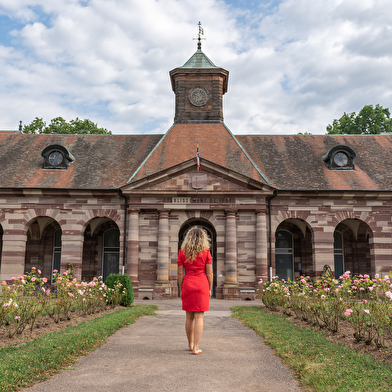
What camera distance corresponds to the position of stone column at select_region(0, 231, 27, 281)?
21.9 metres

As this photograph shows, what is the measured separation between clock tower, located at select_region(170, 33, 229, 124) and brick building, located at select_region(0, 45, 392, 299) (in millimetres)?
1501

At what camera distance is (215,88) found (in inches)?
1086

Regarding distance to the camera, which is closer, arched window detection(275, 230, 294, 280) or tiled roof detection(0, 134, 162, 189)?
tiled roof detection(0, 134, 162, 189)

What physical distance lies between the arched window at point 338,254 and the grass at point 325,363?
16.3m

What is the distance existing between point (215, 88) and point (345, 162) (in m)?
9.85

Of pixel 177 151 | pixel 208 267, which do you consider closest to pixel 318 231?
pixel 177 151

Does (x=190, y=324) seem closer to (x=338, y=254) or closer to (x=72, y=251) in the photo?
(x=72, y=251)

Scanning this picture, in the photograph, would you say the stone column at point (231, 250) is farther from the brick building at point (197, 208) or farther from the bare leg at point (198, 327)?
the bare leg at point (198, 327)

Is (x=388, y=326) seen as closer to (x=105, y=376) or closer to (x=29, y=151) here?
(x=105, y=376)

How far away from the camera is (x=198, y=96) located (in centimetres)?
2756

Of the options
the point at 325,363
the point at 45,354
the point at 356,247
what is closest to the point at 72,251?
the point at 45,354

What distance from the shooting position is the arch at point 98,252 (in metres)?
24.5

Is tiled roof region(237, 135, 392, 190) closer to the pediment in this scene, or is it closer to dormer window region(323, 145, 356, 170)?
dormer window region(323, 145, 356, 170)

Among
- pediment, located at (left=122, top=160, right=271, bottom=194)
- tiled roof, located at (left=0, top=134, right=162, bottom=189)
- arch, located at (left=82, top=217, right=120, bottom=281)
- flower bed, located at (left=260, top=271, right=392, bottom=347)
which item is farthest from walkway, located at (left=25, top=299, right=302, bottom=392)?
arch, located at (left=82, top=217, right=120, bottom=281)
